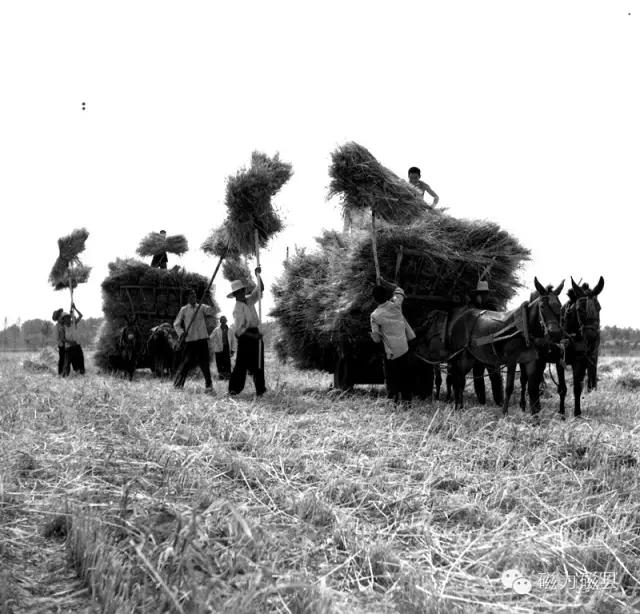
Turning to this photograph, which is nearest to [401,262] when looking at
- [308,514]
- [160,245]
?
[308,514]

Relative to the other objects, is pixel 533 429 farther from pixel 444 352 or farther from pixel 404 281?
pixel 404 281

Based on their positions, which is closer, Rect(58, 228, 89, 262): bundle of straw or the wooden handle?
the wooden handle

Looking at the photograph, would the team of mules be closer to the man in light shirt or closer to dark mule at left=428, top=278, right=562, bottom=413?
dark mule at left=428, top=278, right=562, bottom=413

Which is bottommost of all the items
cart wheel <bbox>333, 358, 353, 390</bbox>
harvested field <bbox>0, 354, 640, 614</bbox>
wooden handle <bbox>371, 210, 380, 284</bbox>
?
harvested field <bbox>0, 354, 640, 614</bbox>

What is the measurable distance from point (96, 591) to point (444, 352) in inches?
247

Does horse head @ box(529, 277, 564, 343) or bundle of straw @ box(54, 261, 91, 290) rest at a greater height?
bundle of straw @ box(54, 261, 91, 290)

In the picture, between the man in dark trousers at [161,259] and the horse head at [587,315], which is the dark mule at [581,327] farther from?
the man in dark trousers at [161,259]

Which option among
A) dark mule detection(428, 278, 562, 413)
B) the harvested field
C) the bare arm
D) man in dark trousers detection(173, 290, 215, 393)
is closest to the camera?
the harvested field

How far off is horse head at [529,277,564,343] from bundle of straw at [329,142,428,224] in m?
2.04

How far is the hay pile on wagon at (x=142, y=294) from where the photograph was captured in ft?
47.9

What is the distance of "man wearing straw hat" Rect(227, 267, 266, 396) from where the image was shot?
9.26 meters

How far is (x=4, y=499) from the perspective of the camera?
3.46m

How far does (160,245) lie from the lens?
1597 centimetres

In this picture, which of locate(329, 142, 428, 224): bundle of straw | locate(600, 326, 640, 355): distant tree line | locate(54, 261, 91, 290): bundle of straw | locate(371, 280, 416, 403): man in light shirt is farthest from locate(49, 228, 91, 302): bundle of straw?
locate(600, 326, 640, 355): distant tree line
